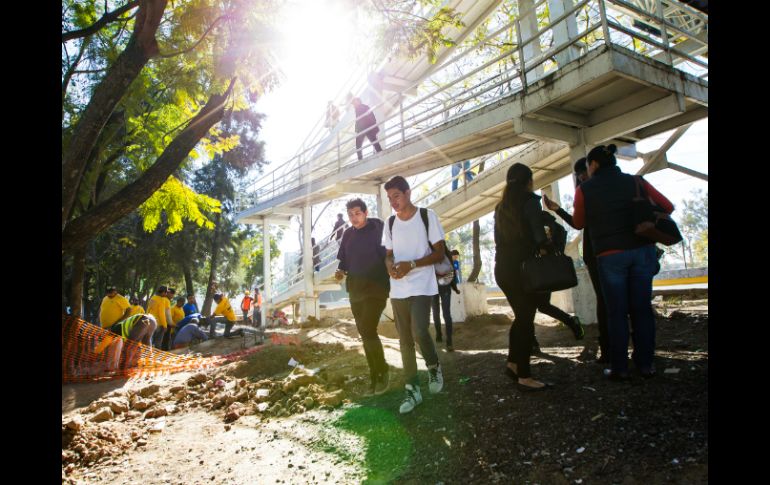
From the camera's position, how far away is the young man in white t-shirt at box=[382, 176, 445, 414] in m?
3.63

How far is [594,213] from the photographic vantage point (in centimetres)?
348

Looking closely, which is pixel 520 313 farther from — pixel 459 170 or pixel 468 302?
pixel 459 170

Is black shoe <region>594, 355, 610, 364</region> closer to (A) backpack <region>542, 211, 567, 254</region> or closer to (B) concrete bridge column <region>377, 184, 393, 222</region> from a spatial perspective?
(A) backpack <region>542, 211, 567, 254</region>

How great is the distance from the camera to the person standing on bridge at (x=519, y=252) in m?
3.51

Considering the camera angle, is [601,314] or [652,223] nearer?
[652,223]

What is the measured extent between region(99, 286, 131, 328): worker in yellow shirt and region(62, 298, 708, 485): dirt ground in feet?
14.7

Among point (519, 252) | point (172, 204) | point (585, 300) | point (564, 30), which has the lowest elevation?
point (585, 300)

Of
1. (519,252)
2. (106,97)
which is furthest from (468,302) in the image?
(106,97)

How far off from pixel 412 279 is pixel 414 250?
0.85 feet

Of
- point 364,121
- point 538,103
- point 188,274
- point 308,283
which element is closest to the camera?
point 538,103

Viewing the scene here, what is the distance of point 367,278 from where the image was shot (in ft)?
13.6

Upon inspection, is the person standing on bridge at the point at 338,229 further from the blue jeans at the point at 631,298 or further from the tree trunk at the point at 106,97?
the blue jeans at the point at 631,298

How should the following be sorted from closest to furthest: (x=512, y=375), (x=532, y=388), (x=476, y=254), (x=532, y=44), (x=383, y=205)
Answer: (x=532, y=388), (x=512, y=375), (x=532, y=44), (x=383, y=205), (x=476, y=254)
